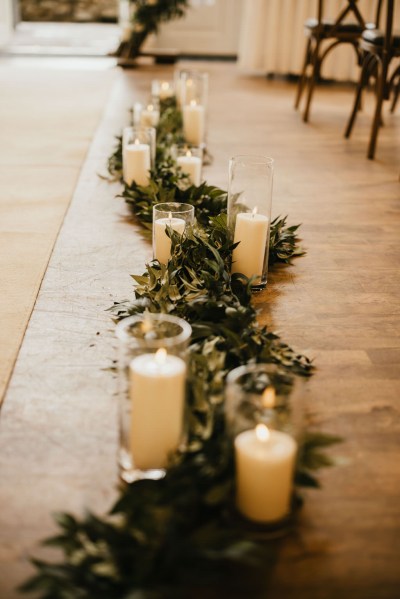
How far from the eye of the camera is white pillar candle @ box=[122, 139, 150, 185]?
96.8 inches

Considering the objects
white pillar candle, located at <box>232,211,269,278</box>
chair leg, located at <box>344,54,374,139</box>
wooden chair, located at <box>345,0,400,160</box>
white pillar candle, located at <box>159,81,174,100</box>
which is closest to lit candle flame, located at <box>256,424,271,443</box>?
white pillar candle, located at <box>232,211,269,278</box>

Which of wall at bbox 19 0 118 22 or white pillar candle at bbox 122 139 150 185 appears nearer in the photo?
white pillar candle at bbox 122 139 150 185

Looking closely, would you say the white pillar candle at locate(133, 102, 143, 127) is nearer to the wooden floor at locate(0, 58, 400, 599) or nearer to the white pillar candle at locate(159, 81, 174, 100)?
the wooden floor at locate(0, 58, 400, 599)

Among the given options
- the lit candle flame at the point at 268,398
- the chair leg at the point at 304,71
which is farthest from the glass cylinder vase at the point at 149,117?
the lit candle flame at the point at 268,398

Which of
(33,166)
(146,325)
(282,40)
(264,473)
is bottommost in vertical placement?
(33,166)

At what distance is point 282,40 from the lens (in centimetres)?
557

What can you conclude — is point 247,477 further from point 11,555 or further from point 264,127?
point 264,127

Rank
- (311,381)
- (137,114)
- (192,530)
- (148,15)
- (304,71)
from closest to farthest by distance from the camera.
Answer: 1. (192,530)
2. (311,381)
3. (137,114)
4. (304,71)
5. (148,15)

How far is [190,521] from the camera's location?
977mm

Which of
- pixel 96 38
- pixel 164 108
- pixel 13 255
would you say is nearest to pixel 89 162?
pixel 164 108

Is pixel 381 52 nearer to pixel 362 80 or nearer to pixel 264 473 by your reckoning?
pixel 362 80

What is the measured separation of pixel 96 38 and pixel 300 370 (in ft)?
22.4

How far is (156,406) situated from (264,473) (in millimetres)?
184

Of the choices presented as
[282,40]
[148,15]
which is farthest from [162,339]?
[148,15]
